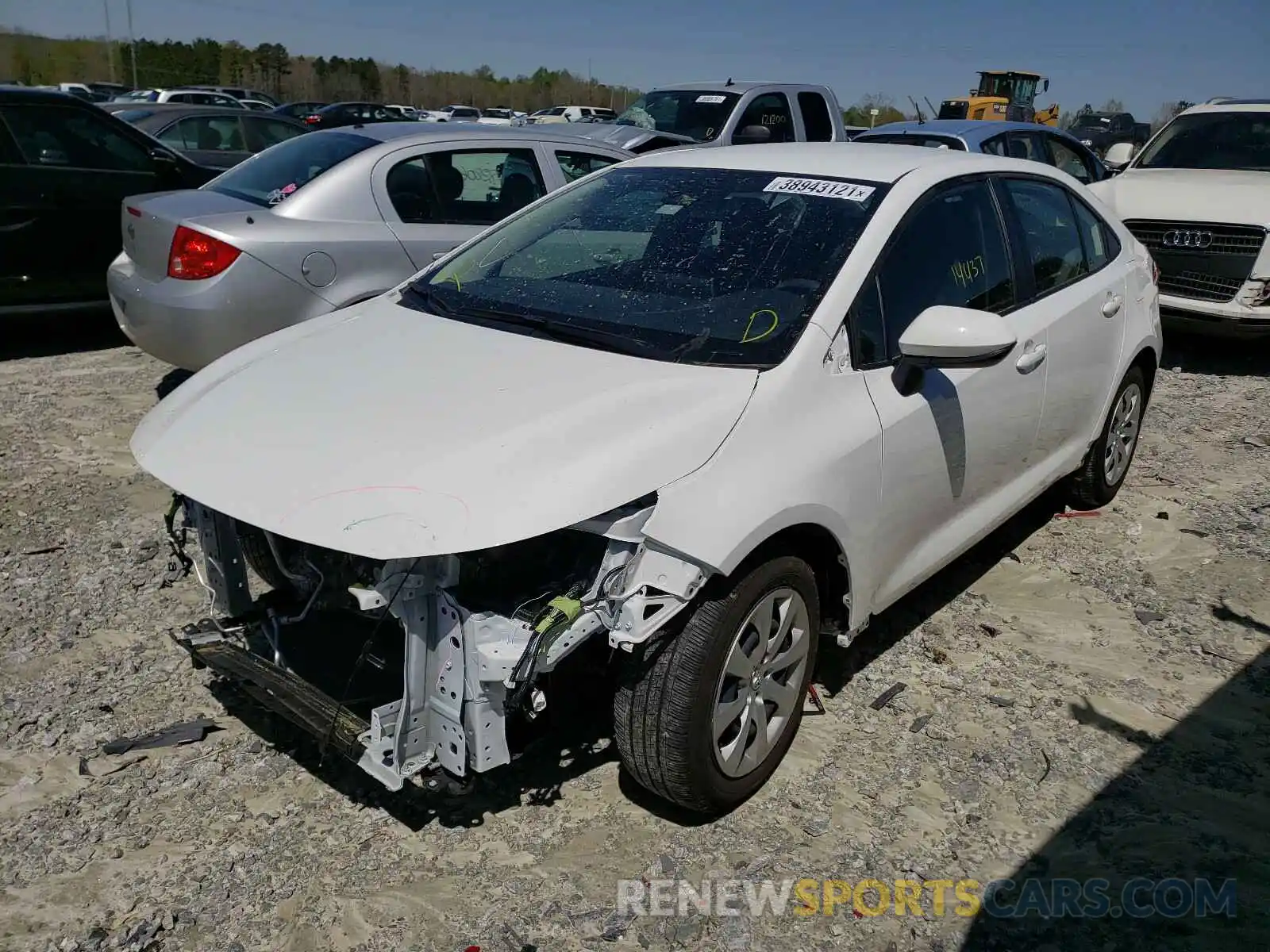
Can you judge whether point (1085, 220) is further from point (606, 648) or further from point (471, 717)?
point (471, 717)

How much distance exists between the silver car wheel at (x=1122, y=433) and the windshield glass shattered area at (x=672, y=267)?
7.53 feet

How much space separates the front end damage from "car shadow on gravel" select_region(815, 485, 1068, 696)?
1.32 meters

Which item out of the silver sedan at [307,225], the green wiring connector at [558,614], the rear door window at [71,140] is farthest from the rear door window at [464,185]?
the green wiring connector at [558,614]

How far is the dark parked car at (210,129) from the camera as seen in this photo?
38.7 feet

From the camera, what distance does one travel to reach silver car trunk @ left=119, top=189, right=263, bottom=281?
556 centimetres

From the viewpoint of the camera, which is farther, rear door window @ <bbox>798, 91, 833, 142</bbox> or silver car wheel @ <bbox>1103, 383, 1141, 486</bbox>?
rear door window @ <bbox>798, 91, 833, 142</bbox>

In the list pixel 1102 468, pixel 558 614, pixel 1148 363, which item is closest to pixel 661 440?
pixel 558 614

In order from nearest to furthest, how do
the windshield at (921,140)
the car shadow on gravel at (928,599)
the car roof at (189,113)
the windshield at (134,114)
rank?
the car shadow on gravel at (928,599)
the windshield at (921,140)
the car roof at (189,113)
the windshield at (134,114)

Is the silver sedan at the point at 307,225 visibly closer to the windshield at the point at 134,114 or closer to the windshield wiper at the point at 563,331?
the windshield wiper at the point at 563,331

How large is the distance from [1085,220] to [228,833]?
4.23 m

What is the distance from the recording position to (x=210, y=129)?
1200 cm

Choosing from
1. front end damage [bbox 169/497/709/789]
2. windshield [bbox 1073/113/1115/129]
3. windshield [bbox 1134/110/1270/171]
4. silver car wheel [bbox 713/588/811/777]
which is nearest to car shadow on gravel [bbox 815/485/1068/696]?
silver car wheel [bbox 713/588/811/777]

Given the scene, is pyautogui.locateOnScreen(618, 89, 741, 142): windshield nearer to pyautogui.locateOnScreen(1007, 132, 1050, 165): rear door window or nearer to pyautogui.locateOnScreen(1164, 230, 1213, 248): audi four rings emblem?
pyautogui.locateOnScreen(1007, 132, 1050, 165): rear door window

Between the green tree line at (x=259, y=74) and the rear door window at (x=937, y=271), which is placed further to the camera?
the green tree line at (x=259, y=74)
